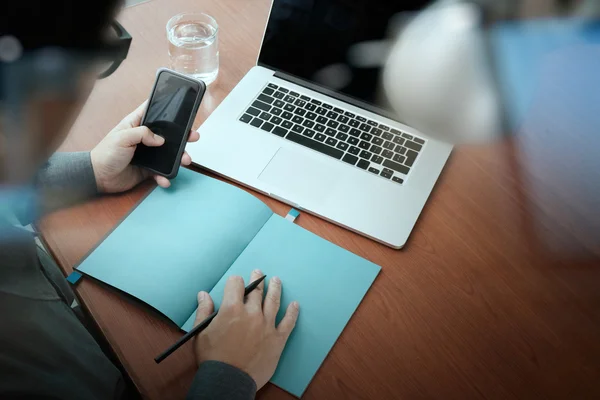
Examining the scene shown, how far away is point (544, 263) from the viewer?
89 centimetres

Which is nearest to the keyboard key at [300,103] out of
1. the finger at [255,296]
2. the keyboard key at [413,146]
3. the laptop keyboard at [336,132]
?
the laptop keyboard at [336,132]

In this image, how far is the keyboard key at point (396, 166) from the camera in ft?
3.16

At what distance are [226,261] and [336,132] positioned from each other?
0.32m

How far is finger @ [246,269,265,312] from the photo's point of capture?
31.5 inches

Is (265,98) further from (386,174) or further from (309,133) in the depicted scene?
(386,174)

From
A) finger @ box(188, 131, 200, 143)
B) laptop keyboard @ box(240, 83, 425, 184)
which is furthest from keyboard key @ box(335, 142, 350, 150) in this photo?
finger @ box(188, 131, 200, 143)

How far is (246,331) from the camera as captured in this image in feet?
2.56

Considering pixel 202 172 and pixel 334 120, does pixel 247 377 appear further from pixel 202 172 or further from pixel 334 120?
pixel 334 120

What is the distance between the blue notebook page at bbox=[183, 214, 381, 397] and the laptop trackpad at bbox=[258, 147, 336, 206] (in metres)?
0.05

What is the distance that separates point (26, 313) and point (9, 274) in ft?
0.21

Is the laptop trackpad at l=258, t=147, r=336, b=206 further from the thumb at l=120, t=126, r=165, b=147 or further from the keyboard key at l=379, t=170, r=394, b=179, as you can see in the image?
the thumb at l=120, t=126, r=165, b=147

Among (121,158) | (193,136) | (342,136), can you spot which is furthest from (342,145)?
(121,158)

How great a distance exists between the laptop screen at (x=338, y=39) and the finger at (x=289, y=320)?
0.42 m

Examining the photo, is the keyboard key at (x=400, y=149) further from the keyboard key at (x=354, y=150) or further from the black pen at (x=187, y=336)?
the black pen at (x=187, y=336)
